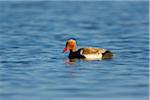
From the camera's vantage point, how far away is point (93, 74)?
18234 mm

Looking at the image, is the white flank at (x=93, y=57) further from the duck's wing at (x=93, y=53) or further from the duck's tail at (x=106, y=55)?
the duck's tail at (x=106, y=55)

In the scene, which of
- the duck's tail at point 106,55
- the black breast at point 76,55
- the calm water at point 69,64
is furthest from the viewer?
the black breast at point 76,55

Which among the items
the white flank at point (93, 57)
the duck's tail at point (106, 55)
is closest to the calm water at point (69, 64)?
the duck's tail at point (106, 55)

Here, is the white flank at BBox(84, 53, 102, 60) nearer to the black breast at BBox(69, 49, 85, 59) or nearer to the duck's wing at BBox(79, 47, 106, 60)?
the duck's wing at BBox(79, 47, 106, 60)

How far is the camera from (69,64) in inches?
811

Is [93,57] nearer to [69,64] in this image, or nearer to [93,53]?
[93,53]

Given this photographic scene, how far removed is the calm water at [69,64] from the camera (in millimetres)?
15516

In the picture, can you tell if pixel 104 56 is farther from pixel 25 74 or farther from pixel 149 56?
pixel 25 74

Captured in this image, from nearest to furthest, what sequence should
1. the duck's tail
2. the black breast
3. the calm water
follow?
the calm water
the duck's tail
the black breast

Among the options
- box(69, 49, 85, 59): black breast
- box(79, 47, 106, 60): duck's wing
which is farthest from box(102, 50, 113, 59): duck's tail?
box(69, 49, 85, 59): black breast

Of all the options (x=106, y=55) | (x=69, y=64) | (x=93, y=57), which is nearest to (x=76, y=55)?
(x=93, y=57)

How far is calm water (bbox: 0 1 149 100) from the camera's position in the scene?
15516 millimetres

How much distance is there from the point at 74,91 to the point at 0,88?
205cm

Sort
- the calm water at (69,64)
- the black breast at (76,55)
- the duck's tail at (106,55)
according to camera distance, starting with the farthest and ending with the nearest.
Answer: the black breast at (76,55) → the duck's tail at (106,55) → the calm water at (69,64)
